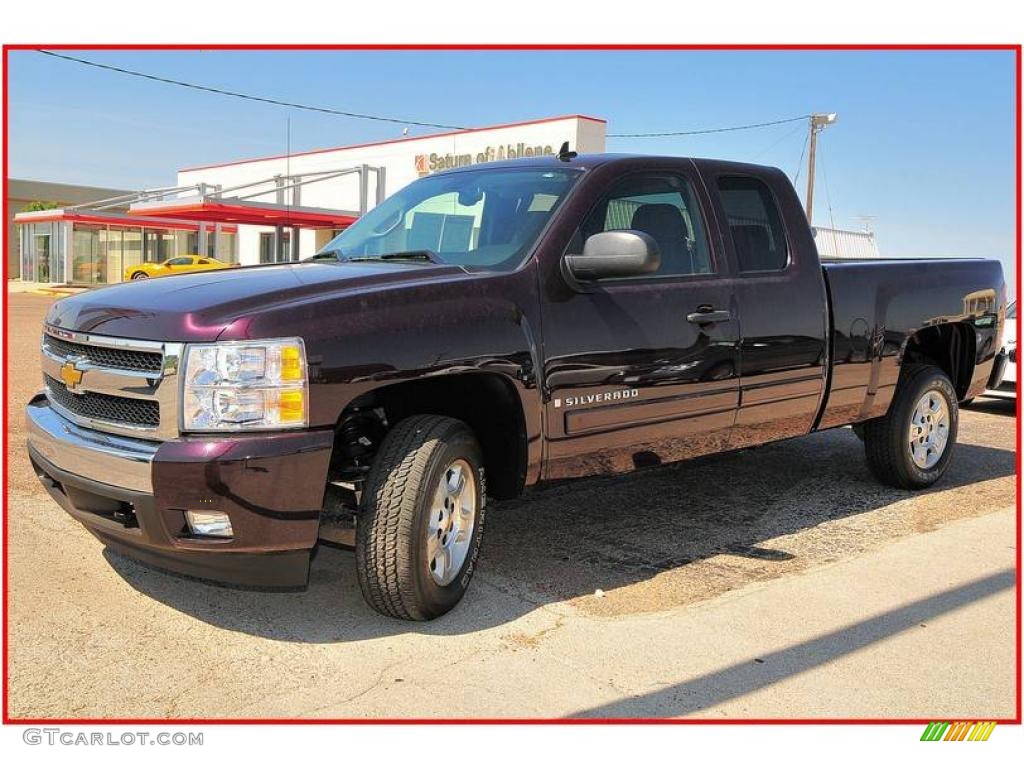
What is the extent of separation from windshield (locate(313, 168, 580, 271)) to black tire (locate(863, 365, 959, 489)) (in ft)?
9.91

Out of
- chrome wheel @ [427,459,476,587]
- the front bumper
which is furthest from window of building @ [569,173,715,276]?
the front bumper

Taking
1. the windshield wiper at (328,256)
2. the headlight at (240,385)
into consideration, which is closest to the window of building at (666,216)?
the windshield wiper at (328,256)

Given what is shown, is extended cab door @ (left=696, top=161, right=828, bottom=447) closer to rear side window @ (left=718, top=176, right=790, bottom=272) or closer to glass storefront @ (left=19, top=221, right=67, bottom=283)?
rear side window @ (left=718, top=176, right=790, bottom=272)

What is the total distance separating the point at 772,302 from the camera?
17.6 ft

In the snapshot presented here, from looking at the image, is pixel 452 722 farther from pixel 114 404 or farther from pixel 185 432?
pixel 114 404

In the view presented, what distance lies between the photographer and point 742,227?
546 centimetres

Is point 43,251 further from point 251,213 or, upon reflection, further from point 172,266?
point 251,213

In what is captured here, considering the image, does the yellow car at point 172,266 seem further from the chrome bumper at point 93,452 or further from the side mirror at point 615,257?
the side mirror at point 615,257

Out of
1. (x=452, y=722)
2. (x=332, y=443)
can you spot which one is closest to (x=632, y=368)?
(x=332, y=443)

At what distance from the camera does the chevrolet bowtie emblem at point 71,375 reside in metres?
3.83

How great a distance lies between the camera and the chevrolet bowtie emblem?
3830 mm

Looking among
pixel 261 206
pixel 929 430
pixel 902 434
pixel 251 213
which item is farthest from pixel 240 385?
pixel 251 213

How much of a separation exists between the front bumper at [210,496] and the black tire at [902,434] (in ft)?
14.0

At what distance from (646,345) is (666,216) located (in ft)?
2.81
